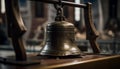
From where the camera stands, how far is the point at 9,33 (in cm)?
113

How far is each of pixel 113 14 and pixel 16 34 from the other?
5650 millimetres

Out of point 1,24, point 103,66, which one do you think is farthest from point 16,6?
point 1,24

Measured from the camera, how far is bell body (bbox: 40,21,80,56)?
140cm

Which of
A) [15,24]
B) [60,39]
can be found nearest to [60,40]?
[60,39]

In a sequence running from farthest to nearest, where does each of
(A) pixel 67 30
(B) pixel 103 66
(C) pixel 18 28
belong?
(A) pixel 67 30
(B) pixel 103 66
(C) pixel 18 28

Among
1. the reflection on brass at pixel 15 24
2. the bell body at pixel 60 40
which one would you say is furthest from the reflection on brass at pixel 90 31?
the reflection on brass at pixel 15 24

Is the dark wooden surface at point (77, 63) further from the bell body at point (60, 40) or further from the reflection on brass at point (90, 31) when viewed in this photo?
the reflection on brass at point (90, 31)

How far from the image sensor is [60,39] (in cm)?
144

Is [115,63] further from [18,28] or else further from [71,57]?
[18,28]

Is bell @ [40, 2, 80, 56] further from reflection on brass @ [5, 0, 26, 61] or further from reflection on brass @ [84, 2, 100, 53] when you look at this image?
reflection on brass @ [5, 0, 26, 61]

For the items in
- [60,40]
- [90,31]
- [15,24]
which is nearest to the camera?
[15,24]

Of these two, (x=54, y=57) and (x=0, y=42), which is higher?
(x=54, y=57)

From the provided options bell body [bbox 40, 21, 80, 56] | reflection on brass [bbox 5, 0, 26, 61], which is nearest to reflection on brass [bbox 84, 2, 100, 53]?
bell body [bbox 40, 21, 80, 56]

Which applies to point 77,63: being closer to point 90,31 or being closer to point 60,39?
point 60,39
